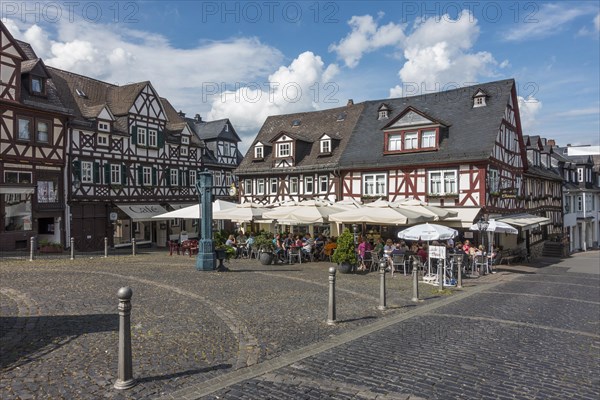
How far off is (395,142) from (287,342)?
2311cm

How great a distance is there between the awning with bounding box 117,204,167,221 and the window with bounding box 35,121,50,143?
22.9ft

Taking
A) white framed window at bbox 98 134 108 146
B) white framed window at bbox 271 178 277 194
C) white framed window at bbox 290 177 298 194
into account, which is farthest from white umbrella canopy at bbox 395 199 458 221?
white framed window at bbox 98 134 108 146

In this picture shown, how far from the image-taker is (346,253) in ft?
57.1

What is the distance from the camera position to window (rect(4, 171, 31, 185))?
2578 cm

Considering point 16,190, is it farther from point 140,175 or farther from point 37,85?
point 140,175

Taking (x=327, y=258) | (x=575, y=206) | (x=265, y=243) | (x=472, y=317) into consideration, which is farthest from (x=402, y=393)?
(x=575, y=206)

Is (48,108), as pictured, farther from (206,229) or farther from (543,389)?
(543,389)

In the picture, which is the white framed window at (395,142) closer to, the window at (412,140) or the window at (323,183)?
the window at (412,140)

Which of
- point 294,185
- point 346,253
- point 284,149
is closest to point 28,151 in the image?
point 284,149

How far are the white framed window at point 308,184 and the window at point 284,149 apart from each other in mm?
2369

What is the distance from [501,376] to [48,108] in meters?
28.2

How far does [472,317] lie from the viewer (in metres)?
10.5

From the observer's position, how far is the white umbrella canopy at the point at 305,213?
2025 centimetres

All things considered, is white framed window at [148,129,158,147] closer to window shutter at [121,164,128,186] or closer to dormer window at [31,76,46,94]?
window shutter at [121,164,128,186]
